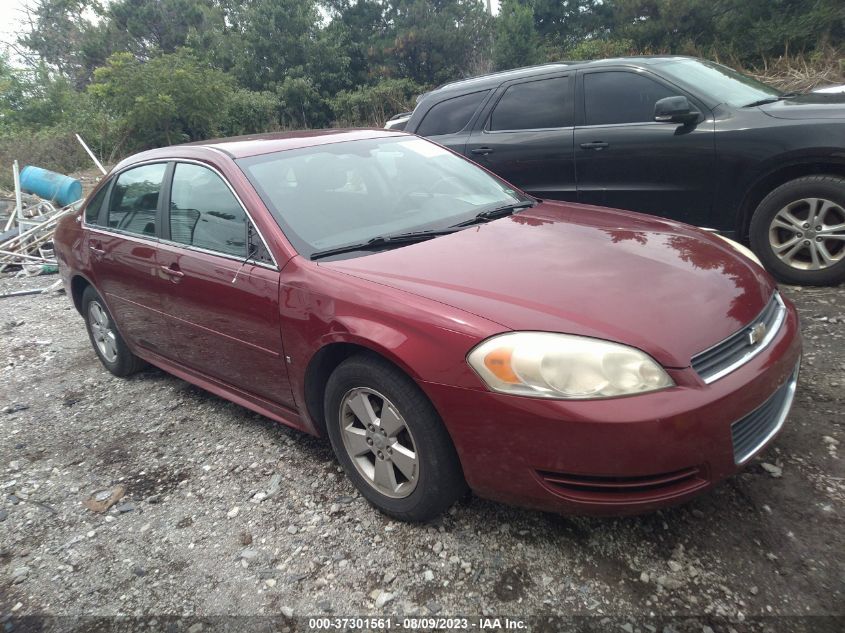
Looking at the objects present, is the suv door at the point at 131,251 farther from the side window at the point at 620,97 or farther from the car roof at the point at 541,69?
the side window at the point at 620,97

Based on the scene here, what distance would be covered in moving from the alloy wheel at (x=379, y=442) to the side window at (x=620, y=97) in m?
3.63

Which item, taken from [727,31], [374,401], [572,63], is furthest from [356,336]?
[727,31]

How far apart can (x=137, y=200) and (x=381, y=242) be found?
1954mm

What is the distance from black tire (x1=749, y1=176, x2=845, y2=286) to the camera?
4.16m

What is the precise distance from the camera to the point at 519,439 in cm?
208

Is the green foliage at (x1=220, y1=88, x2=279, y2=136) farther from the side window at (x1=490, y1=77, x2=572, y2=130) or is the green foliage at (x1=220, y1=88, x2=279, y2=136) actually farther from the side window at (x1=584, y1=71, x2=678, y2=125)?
the side window at (x1=584, y1=71, x2=678, y2=125)

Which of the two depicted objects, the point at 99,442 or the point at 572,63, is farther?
the point at 572,63

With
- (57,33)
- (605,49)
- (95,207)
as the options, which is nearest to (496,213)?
(95,207)

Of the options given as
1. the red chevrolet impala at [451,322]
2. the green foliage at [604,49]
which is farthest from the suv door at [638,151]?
the green foliage at [604,49]

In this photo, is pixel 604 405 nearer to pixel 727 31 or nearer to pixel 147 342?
pixel 147 342

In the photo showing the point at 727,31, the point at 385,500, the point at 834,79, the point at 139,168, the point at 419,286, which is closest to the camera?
the point at 419,286

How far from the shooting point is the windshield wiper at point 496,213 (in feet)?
10.1

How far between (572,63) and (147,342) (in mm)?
4144

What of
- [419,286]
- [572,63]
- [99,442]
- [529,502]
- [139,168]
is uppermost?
[572,63]
